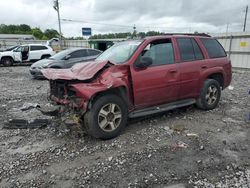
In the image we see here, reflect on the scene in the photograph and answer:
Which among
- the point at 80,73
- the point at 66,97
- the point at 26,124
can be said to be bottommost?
the point at 26,124

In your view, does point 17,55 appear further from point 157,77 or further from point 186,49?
point 157,77

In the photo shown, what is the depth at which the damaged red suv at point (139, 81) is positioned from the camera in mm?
3990

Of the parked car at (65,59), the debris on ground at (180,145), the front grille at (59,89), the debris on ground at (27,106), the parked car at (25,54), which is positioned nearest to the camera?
the debris on ground at (180,145)

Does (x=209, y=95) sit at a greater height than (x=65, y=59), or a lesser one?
lesser

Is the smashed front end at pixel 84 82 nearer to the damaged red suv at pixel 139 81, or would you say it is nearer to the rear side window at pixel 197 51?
the damaged red suv at pixel 139 81

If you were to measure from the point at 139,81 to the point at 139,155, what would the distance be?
1.41m

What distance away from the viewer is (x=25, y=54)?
1803 cm

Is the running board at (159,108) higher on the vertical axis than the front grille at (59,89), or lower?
lower

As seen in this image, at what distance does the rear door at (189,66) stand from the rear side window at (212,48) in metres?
0.32

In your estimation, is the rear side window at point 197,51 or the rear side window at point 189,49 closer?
the rear side window at point 189,49

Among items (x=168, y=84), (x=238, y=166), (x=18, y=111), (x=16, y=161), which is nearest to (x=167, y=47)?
(x=168, y=84)

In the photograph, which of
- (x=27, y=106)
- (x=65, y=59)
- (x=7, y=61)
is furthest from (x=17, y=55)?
(x=27, y=106)

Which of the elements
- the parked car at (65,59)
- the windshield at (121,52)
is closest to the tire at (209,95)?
the windshield at (121,52)

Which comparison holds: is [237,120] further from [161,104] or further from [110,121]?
[110,121]
